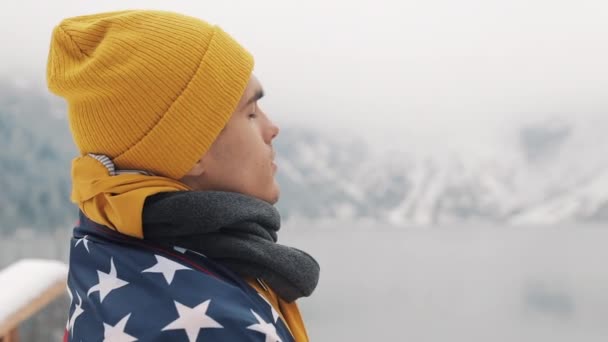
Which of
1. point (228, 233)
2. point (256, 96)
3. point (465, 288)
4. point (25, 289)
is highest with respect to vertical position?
point (465, 288)

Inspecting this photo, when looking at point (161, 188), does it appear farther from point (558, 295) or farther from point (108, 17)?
point (558, 295)

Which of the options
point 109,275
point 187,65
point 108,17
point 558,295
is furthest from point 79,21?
point 558,295

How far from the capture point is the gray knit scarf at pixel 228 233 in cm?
55

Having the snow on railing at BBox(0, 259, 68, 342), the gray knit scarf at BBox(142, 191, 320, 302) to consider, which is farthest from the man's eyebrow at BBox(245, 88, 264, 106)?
the snow on railing at BBox(0, 259, 68, 342)

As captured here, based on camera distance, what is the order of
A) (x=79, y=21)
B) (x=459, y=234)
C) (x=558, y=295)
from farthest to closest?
(x=459, y=234) → (x=558, y=295) → (x=79, y=21)

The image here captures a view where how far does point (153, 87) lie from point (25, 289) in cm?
69

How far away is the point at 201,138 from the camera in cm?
59

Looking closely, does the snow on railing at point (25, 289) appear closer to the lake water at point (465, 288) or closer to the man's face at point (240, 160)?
the man's face at point (240, 160)

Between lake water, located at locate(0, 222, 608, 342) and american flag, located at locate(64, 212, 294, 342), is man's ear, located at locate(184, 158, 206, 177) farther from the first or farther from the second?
lake water, located at locate(0, 222, 608, 342)

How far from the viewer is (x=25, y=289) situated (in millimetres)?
1094

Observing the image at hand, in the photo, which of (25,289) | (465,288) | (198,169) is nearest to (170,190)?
(198,169)

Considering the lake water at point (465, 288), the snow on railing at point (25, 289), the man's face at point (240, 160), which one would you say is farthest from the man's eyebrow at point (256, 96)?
the lake water at point (465, 288)

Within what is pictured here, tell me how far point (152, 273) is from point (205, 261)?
50 mm

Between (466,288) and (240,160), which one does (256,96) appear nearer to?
(240,160)
